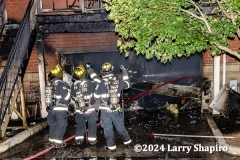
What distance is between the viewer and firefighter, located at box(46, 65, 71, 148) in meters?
7.12

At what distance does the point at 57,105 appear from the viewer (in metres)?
7.16

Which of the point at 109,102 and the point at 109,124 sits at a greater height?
the point at 109,102

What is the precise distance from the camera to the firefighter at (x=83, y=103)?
7.15 meters

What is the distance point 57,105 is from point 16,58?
2.21m

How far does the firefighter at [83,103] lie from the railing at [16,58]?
1877 mm

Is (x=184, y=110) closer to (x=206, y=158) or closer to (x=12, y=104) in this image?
(x=206, y=158)

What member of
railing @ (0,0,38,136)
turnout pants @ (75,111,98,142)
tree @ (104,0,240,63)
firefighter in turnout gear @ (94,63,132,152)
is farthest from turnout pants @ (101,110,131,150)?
railing @ (0,0,38,136)

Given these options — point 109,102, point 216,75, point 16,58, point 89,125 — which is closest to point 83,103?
point 89,125

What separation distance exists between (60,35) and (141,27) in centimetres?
476

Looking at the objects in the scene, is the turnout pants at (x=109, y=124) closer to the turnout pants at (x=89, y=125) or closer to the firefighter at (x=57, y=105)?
the turnout pants at (x=89, y=125)

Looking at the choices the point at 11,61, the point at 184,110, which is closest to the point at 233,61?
the point at 184,110

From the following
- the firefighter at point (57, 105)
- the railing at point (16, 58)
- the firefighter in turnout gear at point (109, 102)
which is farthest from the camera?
the railing at point (16, 58)

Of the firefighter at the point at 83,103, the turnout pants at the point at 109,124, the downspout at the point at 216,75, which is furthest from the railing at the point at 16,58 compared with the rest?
the downspout at the point at 216,75

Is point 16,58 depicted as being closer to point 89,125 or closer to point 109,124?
point 89,125
